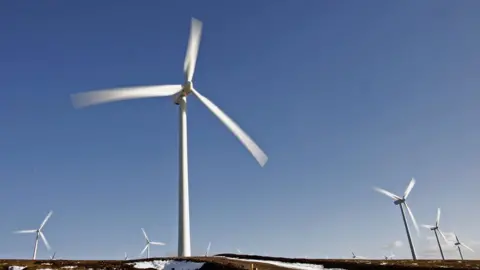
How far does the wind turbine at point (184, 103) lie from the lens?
56.0 metres

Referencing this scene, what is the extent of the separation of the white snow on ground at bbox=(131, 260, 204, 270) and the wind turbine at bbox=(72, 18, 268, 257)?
5828 mm

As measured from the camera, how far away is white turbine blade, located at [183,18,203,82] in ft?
216

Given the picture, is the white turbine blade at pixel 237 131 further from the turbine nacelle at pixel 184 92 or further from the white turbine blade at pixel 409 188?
the white turbine blade at pixel 409 188

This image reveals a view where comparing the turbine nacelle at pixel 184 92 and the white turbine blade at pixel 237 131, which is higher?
the turbine nacelle at pixel 184 92

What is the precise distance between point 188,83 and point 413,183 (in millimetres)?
82198

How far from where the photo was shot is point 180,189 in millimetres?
61281

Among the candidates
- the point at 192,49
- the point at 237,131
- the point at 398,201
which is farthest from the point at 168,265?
the point at 398,201

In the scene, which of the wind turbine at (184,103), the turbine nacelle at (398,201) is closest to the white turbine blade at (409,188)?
the turbine nacelle at (398,201)

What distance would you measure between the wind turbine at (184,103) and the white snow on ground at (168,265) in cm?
583

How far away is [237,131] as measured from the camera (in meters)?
61.3

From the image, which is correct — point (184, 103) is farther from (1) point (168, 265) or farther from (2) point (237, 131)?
(1) point (168, 265)

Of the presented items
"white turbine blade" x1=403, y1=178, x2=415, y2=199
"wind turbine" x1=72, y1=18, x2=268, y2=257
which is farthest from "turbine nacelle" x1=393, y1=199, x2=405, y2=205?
"wind turbine" x1=72, y1=18, x2=268, y2=257

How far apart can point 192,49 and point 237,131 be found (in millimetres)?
17471

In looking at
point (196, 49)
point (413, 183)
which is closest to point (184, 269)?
point (196, 49)
